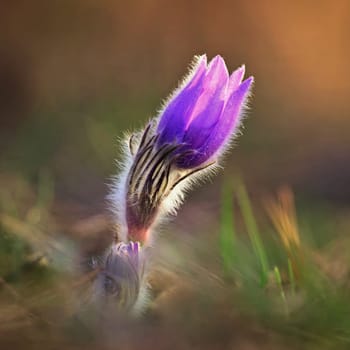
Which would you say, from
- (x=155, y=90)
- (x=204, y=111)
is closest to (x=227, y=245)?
(x=204, y=111)

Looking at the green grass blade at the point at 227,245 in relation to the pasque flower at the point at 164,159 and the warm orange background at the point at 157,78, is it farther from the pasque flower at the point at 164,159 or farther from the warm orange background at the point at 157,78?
the warm orange background at the point at 157,78

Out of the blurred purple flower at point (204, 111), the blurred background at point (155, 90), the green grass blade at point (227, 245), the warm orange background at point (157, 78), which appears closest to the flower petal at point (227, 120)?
the blurred purple flower at point (204, 111)

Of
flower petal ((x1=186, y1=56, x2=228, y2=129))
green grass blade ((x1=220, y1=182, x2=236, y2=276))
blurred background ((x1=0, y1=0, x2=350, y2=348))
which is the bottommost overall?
green grass blade ((x1=220, y1=182, x2=236, y2=276))

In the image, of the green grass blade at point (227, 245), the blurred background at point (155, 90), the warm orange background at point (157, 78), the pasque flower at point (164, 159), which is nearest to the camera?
the pasque flower at point (164, 159)

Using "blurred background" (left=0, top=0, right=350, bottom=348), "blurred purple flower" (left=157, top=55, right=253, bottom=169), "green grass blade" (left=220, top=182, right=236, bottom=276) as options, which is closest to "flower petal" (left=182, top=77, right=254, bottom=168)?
"blurred purple flower" (left=157, top=55, right=253, bottom=169)

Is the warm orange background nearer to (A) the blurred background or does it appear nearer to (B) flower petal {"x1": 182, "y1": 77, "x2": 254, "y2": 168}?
(A) the blurred background

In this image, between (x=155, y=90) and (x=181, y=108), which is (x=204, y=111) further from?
(x=155, y=90)
